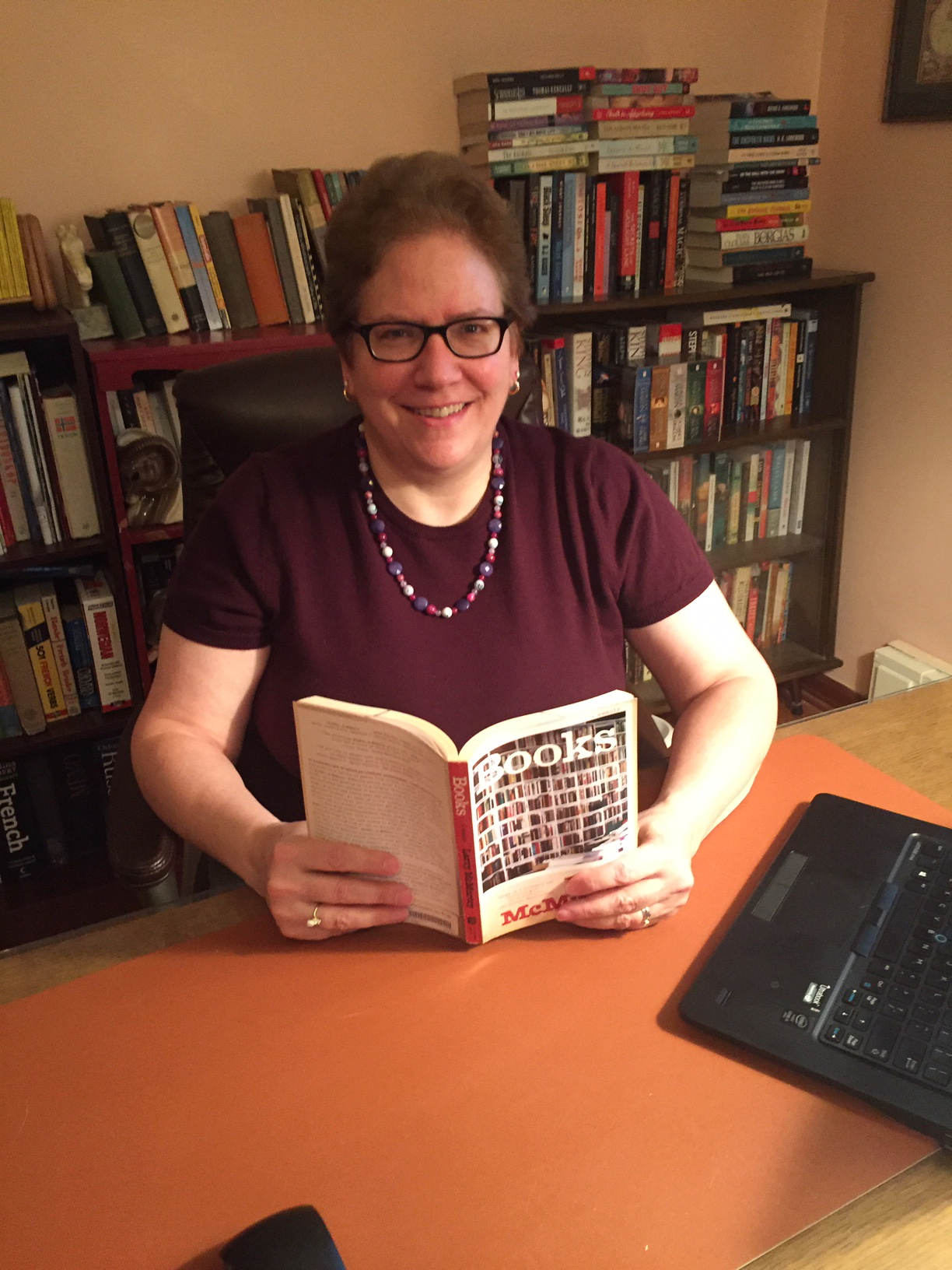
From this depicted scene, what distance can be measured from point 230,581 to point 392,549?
18 cm

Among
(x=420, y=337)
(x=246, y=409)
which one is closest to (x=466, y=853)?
(x=420, y=337)

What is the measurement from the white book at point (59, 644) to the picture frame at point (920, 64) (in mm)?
2108

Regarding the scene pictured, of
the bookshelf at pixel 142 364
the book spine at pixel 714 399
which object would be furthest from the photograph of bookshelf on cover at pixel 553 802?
the book spine at pixel 714 399

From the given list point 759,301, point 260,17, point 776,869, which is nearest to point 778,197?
point 759,301

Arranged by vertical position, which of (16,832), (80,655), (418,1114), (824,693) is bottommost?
(824,693)

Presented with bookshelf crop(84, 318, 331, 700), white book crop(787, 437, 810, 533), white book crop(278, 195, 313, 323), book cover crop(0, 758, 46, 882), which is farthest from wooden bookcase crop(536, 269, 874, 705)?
book cover crop(0, 758, 46, 882)

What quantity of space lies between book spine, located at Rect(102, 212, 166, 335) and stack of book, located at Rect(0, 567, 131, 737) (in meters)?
0.49

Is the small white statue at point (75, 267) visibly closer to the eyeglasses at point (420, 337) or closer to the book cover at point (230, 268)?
the book cover at point (230, 268)

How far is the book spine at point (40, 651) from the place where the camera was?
1.95 metres

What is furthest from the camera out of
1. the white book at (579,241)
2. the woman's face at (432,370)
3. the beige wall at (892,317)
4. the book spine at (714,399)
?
the book spine at (714,399)

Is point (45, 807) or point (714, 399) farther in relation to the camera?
point (714, 399)

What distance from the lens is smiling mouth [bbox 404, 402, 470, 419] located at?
1071mm

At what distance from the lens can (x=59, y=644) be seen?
199 cm

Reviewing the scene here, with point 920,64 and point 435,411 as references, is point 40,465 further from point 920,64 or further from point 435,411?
point 920,64
